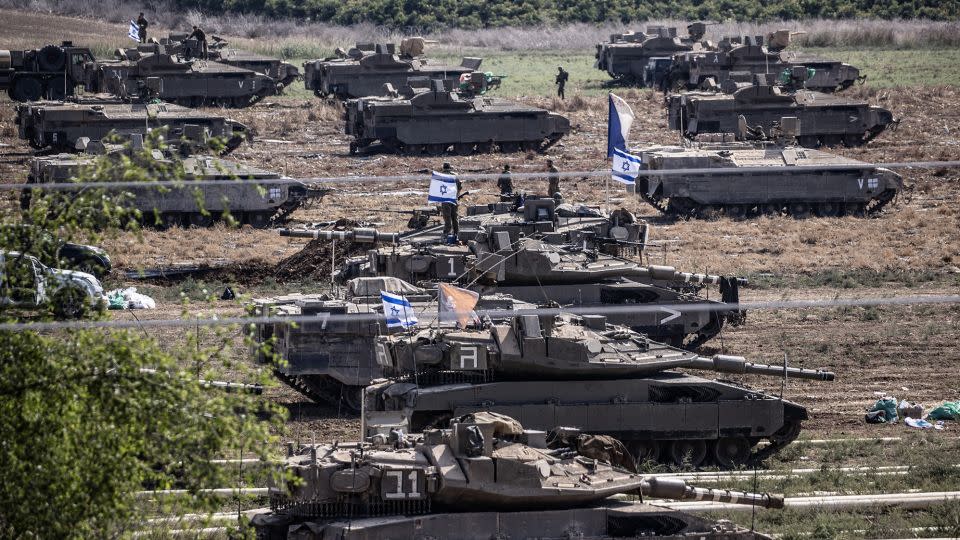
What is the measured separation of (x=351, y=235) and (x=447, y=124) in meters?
22.4

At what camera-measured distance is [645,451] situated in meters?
21.5

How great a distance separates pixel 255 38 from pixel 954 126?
45.1 m

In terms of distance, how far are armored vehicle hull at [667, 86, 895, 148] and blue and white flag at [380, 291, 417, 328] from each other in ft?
99.3

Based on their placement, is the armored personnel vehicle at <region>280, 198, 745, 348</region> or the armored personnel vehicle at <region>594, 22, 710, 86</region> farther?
the armored personnel vehicle at <region>594, 22, 710, 86</region>

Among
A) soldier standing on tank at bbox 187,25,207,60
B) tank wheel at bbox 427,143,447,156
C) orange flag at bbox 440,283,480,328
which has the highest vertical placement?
orange flag at bbox 440,283,480,328

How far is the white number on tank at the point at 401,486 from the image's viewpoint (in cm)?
1577

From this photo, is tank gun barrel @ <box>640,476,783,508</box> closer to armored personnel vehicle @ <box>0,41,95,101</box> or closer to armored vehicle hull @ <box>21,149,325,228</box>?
armored vehicle hull @ <box>21,149,325,228</box>

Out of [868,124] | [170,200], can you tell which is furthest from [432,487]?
[868,124]

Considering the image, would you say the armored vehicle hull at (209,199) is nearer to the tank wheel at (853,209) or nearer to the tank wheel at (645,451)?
the tank wheel at (853,209)

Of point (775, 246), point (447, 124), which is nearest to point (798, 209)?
point (775, 246)

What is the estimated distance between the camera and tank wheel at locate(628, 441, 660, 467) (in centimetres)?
2142

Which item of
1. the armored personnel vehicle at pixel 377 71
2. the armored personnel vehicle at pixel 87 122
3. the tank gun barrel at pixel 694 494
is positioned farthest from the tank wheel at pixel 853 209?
the tank gun barrel at pixel 694 494

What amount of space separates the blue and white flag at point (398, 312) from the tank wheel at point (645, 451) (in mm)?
3369

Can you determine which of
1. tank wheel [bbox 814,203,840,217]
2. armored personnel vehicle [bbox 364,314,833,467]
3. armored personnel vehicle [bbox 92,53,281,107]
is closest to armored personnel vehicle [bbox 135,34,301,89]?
armored personnel vehicle [bbox 92,53,281,107]
